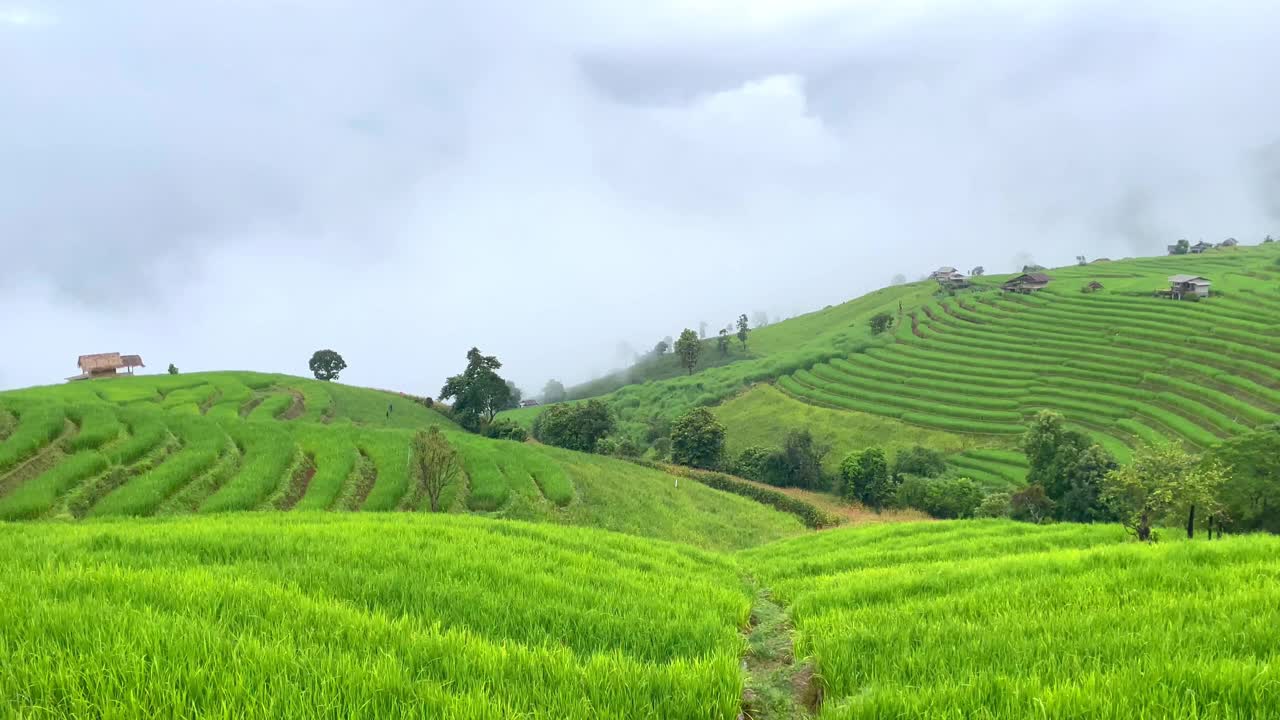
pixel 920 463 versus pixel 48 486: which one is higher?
pixel 48 486

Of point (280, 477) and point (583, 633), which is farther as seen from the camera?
point (280, 477)

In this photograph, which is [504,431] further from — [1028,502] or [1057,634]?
[1057,634]

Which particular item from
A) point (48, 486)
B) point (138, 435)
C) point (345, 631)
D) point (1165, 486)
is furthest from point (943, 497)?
point (48, 486)

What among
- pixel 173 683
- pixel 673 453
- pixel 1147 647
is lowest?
pixel 673 453

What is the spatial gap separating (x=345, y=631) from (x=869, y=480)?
53.1 metres

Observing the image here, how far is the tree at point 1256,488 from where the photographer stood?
24.7m

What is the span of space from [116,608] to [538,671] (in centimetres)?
367

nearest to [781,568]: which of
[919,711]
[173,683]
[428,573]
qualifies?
[428,573]

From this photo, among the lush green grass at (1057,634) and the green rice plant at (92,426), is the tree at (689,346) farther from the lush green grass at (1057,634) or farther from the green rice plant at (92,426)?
the lush green grass at (1057,634)

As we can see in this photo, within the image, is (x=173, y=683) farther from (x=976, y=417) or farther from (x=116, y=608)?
(x=976, y=417)

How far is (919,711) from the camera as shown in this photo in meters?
3.98

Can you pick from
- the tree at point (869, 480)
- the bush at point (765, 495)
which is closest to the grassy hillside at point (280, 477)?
the bush at point (765, 495)

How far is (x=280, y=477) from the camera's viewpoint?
2227 cm

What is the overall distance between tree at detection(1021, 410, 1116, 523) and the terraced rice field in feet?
58.2
